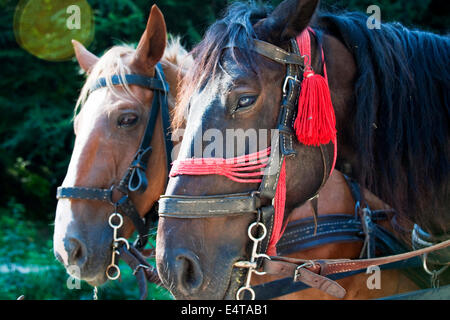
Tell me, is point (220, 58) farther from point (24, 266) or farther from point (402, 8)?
point (24, 266)

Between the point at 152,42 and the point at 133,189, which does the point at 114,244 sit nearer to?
the point at 133,189

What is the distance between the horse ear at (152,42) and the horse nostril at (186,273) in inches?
61.9

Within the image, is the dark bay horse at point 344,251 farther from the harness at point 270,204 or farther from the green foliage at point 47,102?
the green foliage at point 47,102

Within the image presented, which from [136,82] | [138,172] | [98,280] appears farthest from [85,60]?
[98,280]

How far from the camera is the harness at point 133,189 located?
8.26 feet

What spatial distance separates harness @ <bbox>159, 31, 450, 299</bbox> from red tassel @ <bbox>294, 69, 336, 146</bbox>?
3 centimetres

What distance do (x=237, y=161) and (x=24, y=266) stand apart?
4365 millimetres

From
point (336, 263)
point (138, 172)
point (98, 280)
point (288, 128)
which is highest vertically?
point (288, 128)

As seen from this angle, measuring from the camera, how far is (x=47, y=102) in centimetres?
631

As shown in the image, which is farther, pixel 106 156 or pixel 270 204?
pixel 106 156

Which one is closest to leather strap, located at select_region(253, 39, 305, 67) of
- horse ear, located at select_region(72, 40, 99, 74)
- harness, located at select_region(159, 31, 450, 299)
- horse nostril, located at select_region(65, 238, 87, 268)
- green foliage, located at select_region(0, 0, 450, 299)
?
harness, located at select_region(159, 31, 450, 299)

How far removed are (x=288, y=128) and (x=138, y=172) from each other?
1.13 m

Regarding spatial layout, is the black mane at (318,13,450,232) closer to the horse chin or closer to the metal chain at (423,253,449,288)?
the metal chain at (423,253,449,288)
